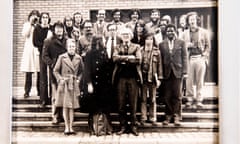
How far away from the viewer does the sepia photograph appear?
836 millimetres

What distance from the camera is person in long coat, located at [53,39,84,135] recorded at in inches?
33.4

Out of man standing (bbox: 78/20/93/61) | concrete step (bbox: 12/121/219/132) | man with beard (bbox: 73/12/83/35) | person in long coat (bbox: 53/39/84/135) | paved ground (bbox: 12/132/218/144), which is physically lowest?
paved ground (bbox: 12/132/218/144)

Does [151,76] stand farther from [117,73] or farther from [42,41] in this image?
[42,41]

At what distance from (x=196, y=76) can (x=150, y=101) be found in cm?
13

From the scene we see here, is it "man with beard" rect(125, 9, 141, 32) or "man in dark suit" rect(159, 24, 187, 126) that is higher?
"man with beard" rect(125, 9, 141, 32)

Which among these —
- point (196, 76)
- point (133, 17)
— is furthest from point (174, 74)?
point (133, 17)

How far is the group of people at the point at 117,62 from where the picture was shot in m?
0.84

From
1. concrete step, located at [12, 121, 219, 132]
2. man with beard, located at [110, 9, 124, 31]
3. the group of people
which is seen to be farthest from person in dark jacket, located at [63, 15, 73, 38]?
concrete step, located at [12, 121, 219, 132]

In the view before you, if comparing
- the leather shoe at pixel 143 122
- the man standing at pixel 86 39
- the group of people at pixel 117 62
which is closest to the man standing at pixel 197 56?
the group of people at pixel 117 62

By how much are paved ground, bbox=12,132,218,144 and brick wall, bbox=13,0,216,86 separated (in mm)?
141

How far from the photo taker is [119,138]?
84 cm

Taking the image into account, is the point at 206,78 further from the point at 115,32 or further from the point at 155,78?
the point at 115,32

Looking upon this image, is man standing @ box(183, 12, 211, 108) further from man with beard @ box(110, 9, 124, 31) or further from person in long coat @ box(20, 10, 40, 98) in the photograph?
person in long coat @ box(20, 10, 40, 98)

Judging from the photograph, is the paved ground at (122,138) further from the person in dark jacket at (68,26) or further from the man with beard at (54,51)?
the person in dark jacket at (68,26)
